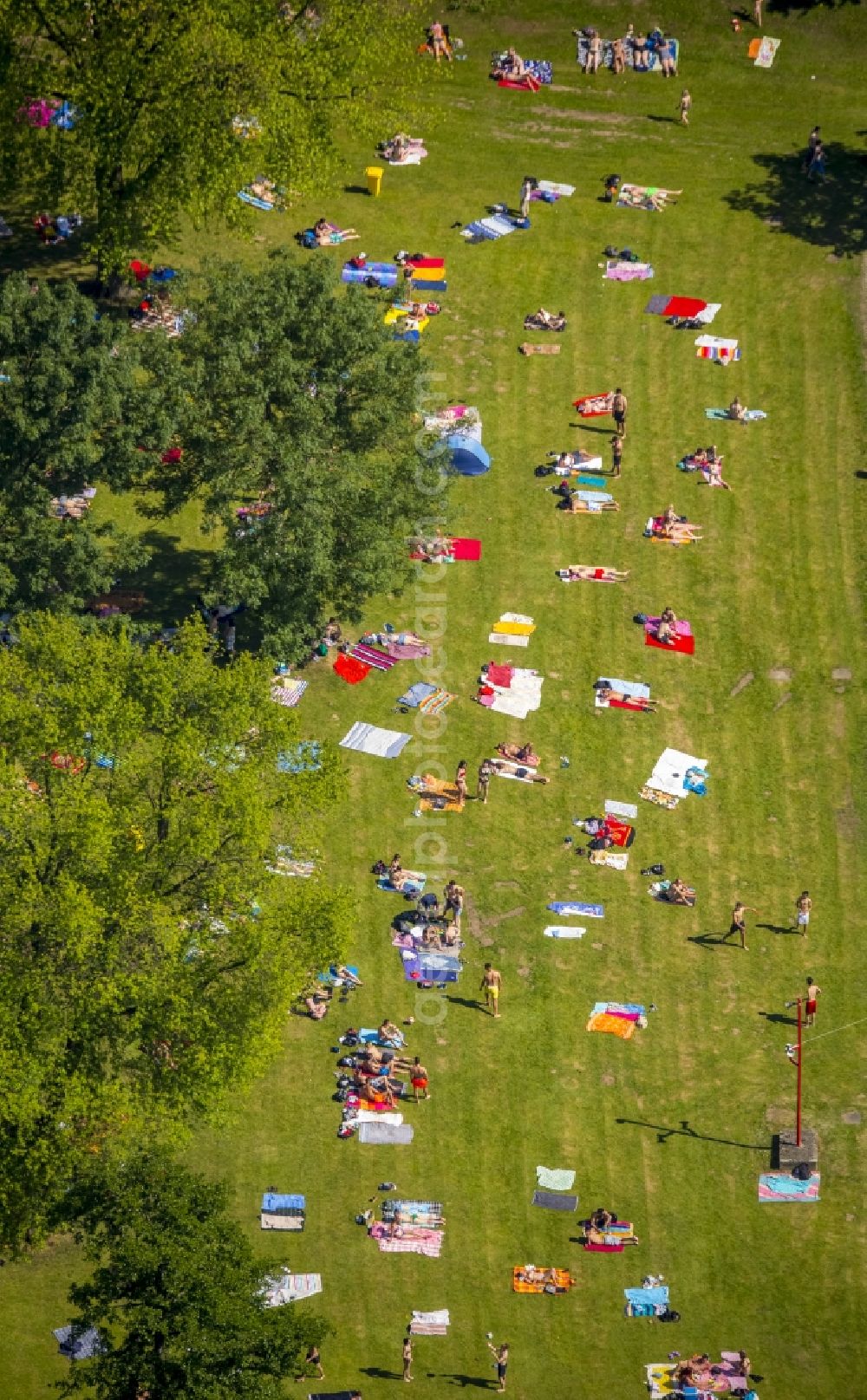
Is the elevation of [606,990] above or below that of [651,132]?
below

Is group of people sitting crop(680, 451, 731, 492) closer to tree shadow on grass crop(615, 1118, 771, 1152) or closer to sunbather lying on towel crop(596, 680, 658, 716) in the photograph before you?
sunbather lying on towel crop(596, 680, 658, 716)

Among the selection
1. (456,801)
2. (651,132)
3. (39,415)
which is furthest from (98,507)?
(651,132)

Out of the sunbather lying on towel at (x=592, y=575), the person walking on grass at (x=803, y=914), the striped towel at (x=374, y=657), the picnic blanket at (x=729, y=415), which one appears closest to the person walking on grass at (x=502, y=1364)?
the person walking on grass at (x=803, y=914)

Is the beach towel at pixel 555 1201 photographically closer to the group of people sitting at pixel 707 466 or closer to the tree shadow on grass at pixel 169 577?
the tree shadow on grass at pixel 169 577

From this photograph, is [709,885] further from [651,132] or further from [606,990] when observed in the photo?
[651,132]

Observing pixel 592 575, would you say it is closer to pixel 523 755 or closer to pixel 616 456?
pixel 616 456

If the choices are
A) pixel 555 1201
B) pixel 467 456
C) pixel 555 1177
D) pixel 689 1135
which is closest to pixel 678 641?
pixel 467 456
